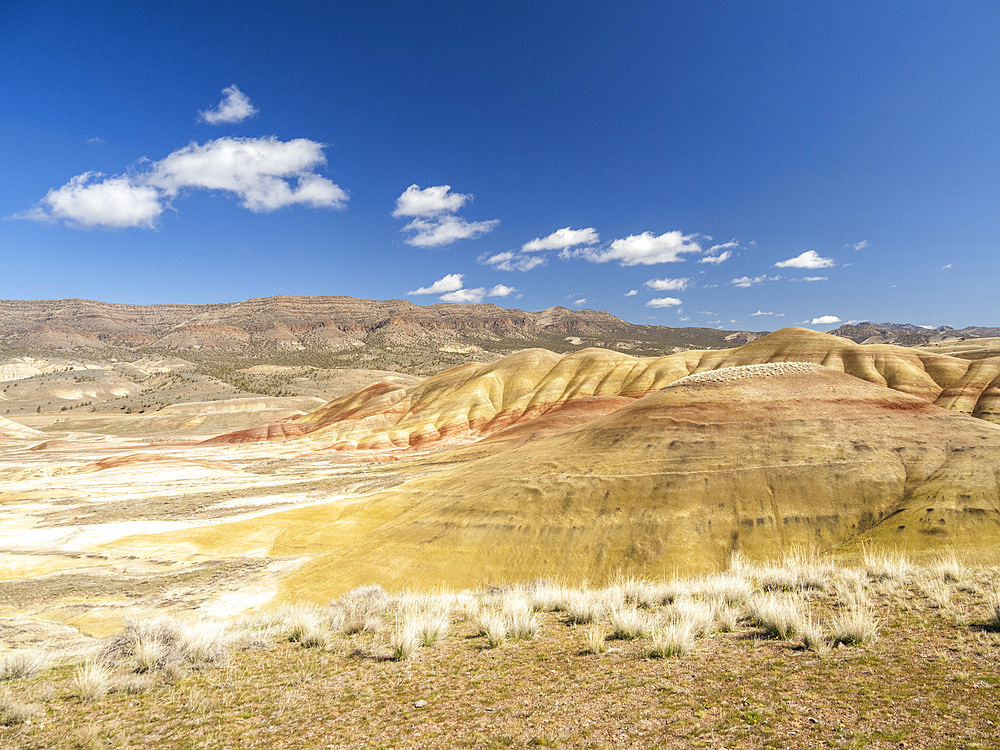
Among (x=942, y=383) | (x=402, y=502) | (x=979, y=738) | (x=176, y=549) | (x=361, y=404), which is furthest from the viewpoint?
(x=361, y=404)

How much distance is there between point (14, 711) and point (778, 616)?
10.7 meters

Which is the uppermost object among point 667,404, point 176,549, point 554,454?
point 667,404

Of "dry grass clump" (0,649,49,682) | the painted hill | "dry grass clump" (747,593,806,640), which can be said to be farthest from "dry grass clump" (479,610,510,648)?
the painted hill

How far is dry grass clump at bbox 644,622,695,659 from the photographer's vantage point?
6625 mm

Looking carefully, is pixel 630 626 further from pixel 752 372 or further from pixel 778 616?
pixel 752 372

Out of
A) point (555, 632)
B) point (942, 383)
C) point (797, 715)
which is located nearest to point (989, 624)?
point (797, 715)

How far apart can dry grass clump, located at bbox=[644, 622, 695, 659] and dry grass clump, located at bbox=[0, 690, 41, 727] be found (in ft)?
27.5

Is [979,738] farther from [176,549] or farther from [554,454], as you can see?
[176,549]

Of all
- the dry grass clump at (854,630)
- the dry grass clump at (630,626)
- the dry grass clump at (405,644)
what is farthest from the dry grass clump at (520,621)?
the dry grass clump at (854,630)

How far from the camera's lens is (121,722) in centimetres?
582

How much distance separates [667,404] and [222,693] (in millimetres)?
25628

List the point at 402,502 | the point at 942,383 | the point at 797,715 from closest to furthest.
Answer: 1. the point at 797,715
2. the point at 402,502
3. the point at 942,383

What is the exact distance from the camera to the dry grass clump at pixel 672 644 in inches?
261

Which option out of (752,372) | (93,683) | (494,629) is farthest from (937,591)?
(752,372)
